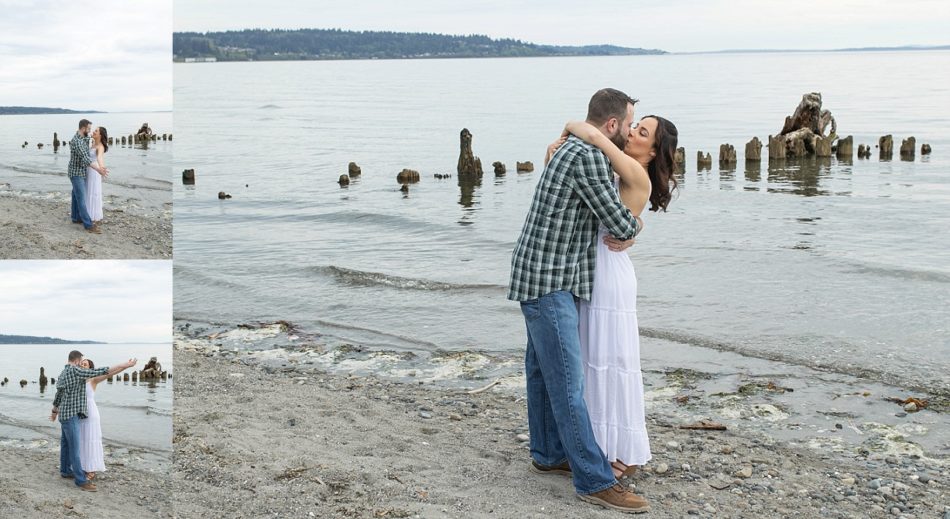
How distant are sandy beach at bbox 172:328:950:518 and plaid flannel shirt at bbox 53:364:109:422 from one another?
7.87ft

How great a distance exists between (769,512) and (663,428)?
2.18m

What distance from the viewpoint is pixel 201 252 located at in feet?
71.2

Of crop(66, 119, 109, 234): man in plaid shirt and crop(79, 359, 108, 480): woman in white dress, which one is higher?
crop(66, 119, 109, 234): man in plaid shirt

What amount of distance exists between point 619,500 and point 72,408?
357cm

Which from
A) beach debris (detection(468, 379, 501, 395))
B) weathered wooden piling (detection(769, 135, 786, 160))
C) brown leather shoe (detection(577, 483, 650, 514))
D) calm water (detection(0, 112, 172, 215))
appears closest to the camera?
calm water (detection(0, 112, 172, 215))

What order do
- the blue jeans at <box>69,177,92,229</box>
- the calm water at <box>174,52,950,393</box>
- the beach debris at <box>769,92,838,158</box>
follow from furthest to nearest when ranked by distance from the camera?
the beach debris at <box>769,92,838,158</box> < the calm water at <box>174,52,950,393</box> < the blue jeans at <box>69,177,92,229</box>

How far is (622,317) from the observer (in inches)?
235

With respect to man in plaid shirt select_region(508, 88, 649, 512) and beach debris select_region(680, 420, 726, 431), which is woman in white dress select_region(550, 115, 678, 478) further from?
beach debris select_region(680, 420, 726, 431)

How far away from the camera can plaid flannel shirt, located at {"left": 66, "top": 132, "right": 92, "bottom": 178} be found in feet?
12.8

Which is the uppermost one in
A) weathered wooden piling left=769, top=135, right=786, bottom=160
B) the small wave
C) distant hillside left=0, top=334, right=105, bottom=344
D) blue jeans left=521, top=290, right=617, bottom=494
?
weathered wooden piling left=769, top=135, right=786, bottom=160

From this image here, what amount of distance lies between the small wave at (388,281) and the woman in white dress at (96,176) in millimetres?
12616

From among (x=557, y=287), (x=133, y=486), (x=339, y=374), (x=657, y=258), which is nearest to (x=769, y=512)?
(x=557, y=287)

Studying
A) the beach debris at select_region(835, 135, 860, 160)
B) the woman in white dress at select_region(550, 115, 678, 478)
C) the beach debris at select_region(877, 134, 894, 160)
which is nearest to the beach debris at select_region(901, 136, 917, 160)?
the beach debris at select_region(877, 134, 894, 160)

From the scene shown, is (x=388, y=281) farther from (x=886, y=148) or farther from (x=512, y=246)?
(x=886, y=148)
